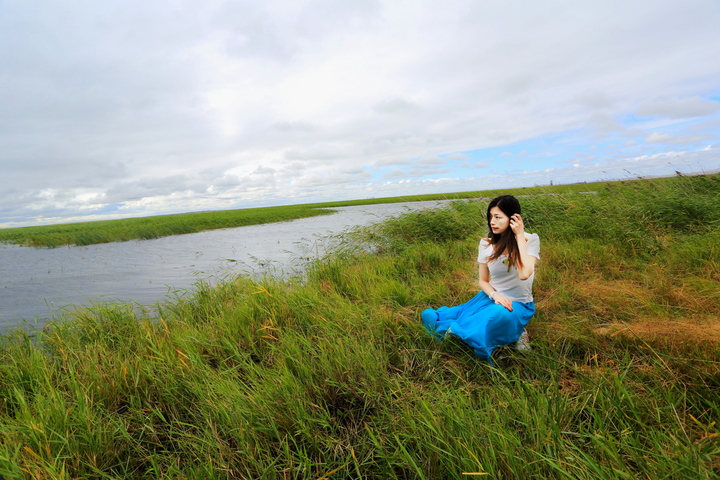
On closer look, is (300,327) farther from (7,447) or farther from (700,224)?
(700,224)

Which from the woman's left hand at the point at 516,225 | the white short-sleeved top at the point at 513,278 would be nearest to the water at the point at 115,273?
the white short-sleeved top at the point at 513,278

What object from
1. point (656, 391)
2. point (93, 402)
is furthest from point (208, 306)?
point (656, 391)

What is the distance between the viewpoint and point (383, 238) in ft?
34.6

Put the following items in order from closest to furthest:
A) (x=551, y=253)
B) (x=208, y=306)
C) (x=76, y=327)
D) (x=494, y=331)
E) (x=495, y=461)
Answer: (x=495, y=461) → (x=494, y=331) → (x=76, y=327) → (x=208, y=306) → (x=551, y=253)

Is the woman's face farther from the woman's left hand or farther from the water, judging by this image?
the water

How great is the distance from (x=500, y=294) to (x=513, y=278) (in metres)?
0.19

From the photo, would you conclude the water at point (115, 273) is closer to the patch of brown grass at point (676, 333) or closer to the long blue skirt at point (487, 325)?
the long blue skirt at point (487, 325)

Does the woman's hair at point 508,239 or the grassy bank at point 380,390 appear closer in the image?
the grassy bank at point 380,390

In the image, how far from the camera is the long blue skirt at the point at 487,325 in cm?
277

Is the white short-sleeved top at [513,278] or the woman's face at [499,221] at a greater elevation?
the woman's face at [499,221]

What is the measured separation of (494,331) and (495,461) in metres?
1.35

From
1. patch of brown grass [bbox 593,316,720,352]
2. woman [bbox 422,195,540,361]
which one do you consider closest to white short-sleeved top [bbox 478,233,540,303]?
woman [bbox 422,195,540,361]

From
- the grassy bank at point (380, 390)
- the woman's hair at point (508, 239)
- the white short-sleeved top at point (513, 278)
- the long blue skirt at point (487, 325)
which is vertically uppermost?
the woman's hair at point (508, 239)

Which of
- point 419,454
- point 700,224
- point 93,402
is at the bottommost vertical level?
point 419,454
